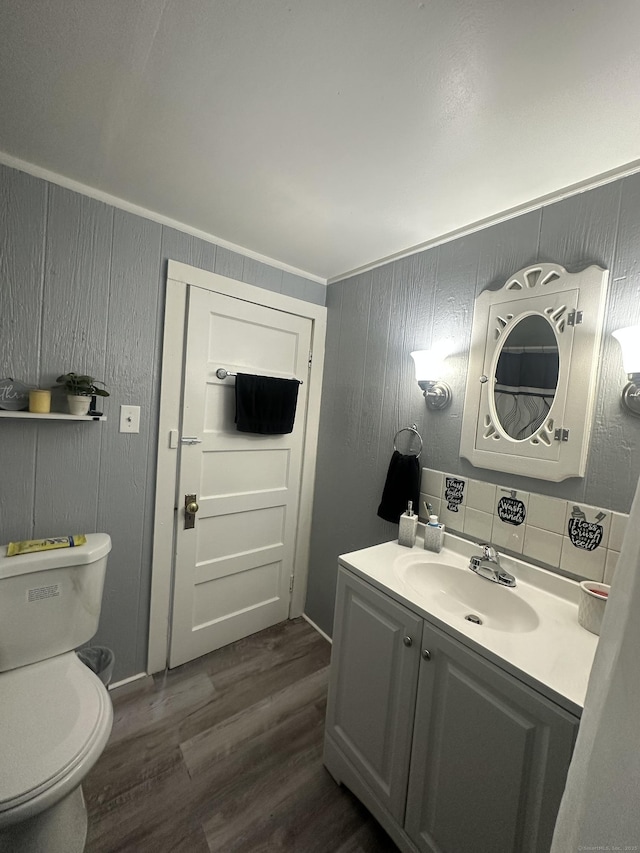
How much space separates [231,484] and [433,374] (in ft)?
3.90

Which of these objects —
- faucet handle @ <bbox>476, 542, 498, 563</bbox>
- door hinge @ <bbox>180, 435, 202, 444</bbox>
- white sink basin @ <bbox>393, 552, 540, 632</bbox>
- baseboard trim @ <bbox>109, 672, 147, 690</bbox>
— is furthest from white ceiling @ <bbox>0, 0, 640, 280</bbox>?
baseboard trim @ <bbox>109, 672, 147, 690</bbox>

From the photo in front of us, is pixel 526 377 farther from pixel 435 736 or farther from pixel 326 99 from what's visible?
pixel 435 736

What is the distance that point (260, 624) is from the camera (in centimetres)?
Result: 208

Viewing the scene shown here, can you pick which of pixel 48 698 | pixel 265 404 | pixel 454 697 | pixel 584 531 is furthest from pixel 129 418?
pixel 584 531

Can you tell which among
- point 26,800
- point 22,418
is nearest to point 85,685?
point 26,800

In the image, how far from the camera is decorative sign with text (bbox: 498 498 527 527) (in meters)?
1.26

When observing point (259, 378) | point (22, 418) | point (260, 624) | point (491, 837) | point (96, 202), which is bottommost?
point (260, 624)

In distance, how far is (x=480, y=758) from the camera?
857mm

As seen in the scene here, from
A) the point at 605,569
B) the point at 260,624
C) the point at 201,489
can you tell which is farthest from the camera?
the point at 260,624

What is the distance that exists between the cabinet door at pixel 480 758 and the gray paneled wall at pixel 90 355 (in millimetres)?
1337

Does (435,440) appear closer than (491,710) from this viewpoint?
No

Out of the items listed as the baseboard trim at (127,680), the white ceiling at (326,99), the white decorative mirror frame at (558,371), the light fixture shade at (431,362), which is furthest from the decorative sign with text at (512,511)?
the baseboard trim at (127,680)

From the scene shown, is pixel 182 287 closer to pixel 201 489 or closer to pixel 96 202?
pixel 96 202

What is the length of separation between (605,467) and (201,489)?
1681 mm
